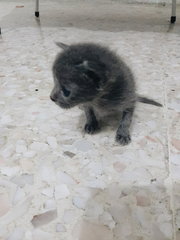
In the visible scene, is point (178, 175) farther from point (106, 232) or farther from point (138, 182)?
point (106, 232)

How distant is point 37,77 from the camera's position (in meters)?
1.48

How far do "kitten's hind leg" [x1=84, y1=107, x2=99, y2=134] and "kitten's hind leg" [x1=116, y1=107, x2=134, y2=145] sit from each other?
8cm

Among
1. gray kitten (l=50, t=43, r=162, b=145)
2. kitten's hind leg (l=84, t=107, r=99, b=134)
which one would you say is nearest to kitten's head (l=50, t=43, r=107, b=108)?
gray kitten (l=50, t=43, r=162, b=145)

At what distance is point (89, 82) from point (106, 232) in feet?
1.24

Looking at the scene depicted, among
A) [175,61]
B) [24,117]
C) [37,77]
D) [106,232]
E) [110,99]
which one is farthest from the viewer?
[175,61]

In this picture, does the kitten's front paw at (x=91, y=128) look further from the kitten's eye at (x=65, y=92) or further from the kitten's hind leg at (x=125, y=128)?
the kitten's eye at (x=65, y=92)

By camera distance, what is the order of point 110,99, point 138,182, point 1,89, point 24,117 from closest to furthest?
point 138,182, point 110,99, point 24,117, point 1,89

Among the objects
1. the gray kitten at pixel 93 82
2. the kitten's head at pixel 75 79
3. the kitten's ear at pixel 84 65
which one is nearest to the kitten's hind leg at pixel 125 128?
the gray kitten at pixel 93 82

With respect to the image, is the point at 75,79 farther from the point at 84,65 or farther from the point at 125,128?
the point at 125,128

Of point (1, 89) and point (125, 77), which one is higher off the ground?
point (125, 77)

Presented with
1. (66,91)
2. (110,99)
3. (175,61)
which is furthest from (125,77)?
(175,61)

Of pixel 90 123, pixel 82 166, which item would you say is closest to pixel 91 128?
pixel 90 123

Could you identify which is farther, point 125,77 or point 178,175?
point 125,77

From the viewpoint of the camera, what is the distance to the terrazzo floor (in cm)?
73
